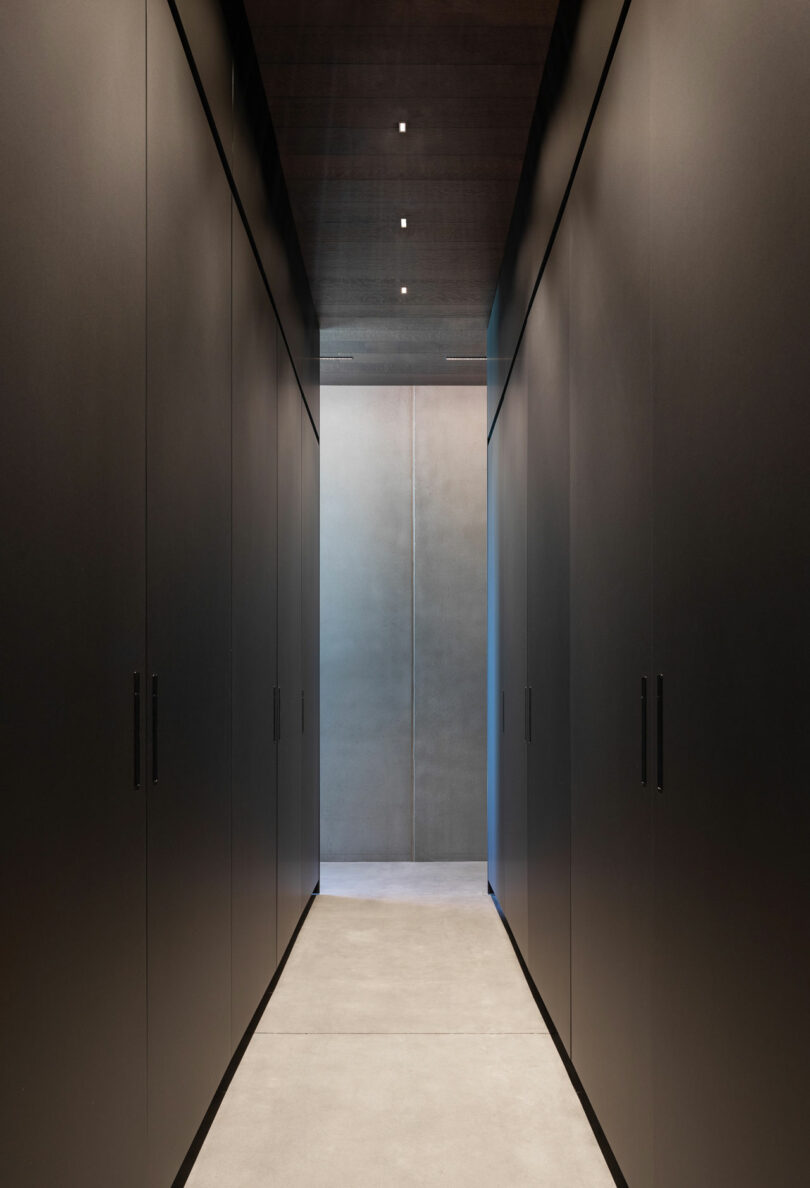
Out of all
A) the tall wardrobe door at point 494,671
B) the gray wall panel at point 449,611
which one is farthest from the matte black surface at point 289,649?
the gray wall panel at point 449,611

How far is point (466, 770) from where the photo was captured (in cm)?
744

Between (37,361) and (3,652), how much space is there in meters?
0.42

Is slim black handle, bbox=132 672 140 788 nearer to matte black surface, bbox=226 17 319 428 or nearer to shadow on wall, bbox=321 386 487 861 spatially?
matte black surface, bbox=226 17 319 428

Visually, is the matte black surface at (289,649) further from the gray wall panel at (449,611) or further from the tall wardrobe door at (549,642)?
the gray wall panel at (449,611)

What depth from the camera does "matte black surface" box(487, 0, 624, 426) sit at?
2697mm

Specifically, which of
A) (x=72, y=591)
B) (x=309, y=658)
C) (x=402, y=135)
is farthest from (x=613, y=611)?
(x=309, y=658)

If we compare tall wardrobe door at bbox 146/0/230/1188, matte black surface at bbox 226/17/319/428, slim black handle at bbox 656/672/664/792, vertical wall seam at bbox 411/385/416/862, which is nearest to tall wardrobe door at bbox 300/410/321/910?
matte black surface at bbox 226/17/319/428

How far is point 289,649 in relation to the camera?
4.52 meters

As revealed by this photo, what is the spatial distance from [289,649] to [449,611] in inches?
123

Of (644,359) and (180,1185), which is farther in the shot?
(180,1185)

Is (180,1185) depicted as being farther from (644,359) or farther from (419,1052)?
(644,359)

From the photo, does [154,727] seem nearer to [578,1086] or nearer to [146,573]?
[146,573]

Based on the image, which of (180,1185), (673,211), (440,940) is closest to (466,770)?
(440,940)

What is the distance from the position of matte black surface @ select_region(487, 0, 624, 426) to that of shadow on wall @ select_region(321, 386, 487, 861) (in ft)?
7.96
